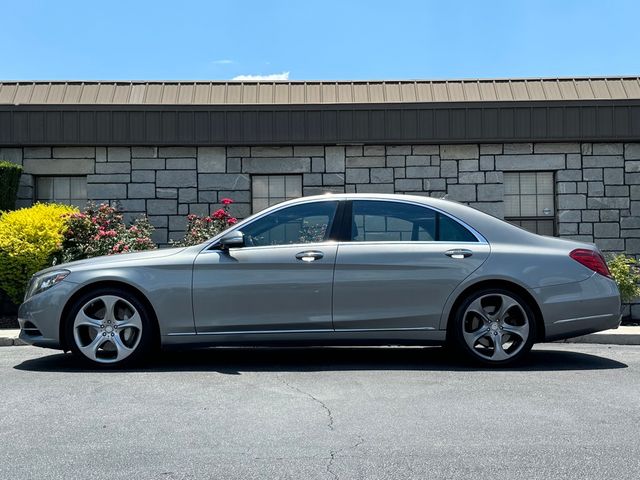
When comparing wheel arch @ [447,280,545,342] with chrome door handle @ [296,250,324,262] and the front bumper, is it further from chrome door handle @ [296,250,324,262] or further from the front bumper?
the front bumper

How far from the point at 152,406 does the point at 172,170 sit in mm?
7289

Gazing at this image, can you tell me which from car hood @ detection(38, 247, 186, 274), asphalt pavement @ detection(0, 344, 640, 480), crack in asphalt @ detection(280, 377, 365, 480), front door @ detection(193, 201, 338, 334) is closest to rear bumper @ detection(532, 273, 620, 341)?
asphalt pavement @ detection(0, 344, 640, 480)

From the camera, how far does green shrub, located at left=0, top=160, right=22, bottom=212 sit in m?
11.4

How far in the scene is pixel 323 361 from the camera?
7184mm

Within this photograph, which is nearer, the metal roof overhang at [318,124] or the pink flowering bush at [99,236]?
the pink flowering bush at [99,236]

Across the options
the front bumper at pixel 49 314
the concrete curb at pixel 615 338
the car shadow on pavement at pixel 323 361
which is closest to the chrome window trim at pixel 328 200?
the car shadow on pavement at pixel 323 361

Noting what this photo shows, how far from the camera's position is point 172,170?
39.4ft

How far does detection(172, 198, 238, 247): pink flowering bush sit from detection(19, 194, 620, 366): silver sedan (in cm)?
423

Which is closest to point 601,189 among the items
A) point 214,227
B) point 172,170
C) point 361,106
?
point 361,106

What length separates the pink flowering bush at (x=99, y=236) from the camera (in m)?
10.6

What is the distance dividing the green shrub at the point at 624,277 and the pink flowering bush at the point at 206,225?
5579mm

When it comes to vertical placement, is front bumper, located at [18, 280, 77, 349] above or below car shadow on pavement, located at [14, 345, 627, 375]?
above

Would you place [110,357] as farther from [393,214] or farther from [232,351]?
[393,214]

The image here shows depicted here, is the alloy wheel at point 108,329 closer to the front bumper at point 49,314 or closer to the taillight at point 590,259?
the front bumper at point 49,314
